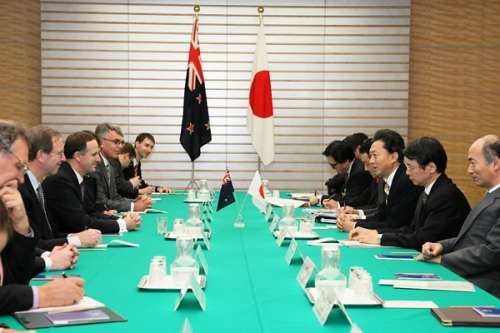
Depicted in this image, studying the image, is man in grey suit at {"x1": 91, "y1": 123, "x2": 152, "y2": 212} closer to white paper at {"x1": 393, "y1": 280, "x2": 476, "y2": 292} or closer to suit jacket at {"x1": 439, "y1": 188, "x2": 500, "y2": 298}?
suit jacket at {"x1": 439, "y1": 188, "x2": 500, "y2": 298}

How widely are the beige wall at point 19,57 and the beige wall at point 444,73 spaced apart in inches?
0.6

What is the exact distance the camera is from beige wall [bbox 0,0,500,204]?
9.91 m

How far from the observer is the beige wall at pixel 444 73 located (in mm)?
9914

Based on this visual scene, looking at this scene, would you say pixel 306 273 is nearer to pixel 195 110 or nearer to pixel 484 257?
pixel 484 257

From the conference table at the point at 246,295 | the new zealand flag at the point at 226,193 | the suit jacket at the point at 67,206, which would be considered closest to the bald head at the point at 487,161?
the conference table at the point at 246,295

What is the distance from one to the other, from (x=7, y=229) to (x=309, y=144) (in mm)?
8477

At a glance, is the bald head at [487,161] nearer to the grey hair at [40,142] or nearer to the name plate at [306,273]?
the name plate at [306,273]

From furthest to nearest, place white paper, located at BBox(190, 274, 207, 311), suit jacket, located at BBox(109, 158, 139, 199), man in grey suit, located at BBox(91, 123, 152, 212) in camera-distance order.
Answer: suit jacket, located at BBox(109, 158, 139, 199) < man in grey suit, located at BBox(91, 123, 152, 212) < white paper, located at BBox(190, 274, 207, 311)

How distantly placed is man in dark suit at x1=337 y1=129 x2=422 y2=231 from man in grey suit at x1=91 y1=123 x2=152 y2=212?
198 cm

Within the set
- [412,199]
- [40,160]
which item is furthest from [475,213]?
[40,160]

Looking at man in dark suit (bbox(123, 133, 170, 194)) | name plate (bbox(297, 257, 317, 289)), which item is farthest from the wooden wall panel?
name plate (bbox(297, 257, 317, 289))

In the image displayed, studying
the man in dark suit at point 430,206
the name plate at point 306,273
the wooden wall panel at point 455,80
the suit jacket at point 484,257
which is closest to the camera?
the name plate at point 306,273

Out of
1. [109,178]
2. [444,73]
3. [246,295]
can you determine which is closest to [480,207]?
[246,295]

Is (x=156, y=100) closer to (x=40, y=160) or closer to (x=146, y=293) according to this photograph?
(x=40, y=160)
